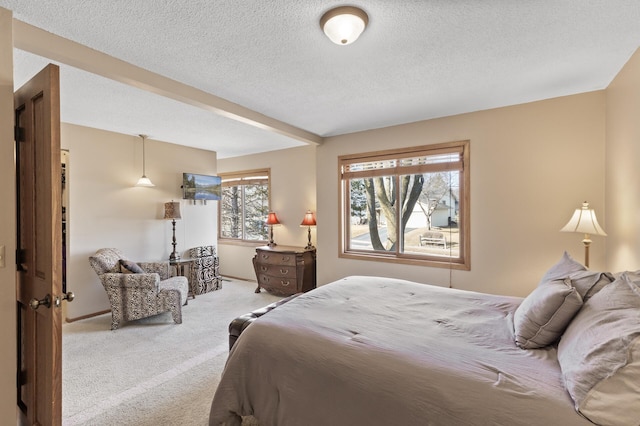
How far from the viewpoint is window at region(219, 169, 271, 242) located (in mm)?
5984

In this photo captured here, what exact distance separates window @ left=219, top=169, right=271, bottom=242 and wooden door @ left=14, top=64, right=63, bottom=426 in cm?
413

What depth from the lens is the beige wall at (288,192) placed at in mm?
5246

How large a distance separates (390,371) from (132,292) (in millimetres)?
3366

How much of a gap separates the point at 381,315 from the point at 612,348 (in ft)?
3.69

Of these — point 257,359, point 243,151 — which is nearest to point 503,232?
point 257,359

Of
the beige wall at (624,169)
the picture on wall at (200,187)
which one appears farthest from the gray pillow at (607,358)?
the picture on wall at (200,187)

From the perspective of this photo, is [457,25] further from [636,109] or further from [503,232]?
[503,232]

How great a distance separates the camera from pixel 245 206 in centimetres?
624

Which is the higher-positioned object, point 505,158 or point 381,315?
point 505,158

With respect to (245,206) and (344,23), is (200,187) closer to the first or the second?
(245,206)

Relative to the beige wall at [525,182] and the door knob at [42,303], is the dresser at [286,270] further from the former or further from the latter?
the door knob at [42,303]

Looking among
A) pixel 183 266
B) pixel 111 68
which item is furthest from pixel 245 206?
pixel 111 68

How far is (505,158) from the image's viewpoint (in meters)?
3.27

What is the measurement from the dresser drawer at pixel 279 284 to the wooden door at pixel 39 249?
126 inches
